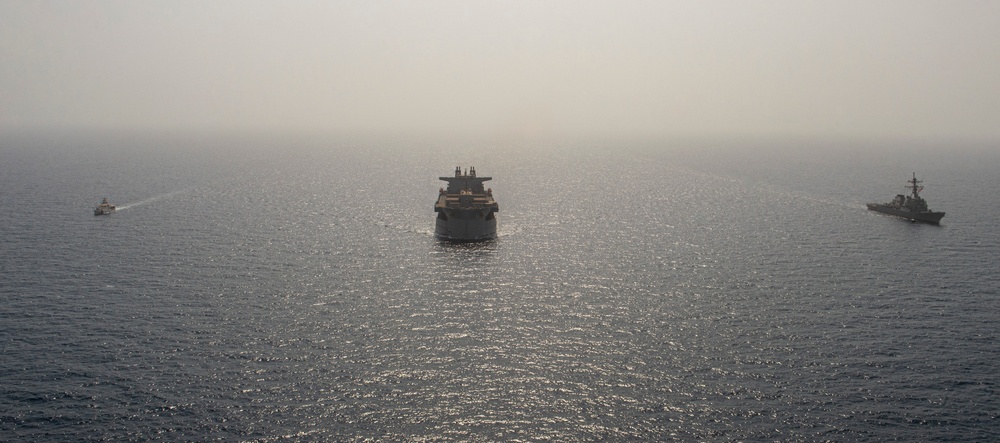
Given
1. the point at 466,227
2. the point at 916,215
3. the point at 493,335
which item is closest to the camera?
the point at 493,335

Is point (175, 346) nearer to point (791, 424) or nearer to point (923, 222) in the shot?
point (791, 424)

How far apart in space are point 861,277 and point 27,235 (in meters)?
150

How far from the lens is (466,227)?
13300 cm

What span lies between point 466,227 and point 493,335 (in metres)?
55.7

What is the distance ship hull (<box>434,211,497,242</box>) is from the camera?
437 ft

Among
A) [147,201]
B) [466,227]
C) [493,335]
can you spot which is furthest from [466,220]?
[147,201]

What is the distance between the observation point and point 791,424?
192ft

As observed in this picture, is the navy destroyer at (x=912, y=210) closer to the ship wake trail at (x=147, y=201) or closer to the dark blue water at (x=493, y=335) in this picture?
the dark blue water at (x=493, y=335)

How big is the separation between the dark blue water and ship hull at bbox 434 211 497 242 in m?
5.36

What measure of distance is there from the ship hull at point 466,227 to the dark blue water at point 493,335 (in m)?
5.36

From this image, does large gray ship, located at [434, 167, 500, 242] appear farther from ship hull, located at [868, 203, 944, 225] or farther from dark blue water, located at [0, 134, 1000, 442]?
ship hull, located at [868, 203, 944, 225]

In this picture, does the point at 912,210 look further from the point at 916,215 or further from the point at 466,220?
the point at 466,220

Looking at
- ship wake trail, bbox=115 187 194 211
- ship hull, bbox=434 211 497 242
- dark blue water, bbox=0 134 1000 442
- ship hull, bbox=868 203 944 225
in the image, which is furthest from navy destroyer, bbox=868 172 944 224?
ship wake trail, bbox=115 187 194 211

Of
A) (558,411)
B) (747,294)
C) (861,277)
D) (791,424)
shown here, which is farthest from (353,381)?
(861,277)
